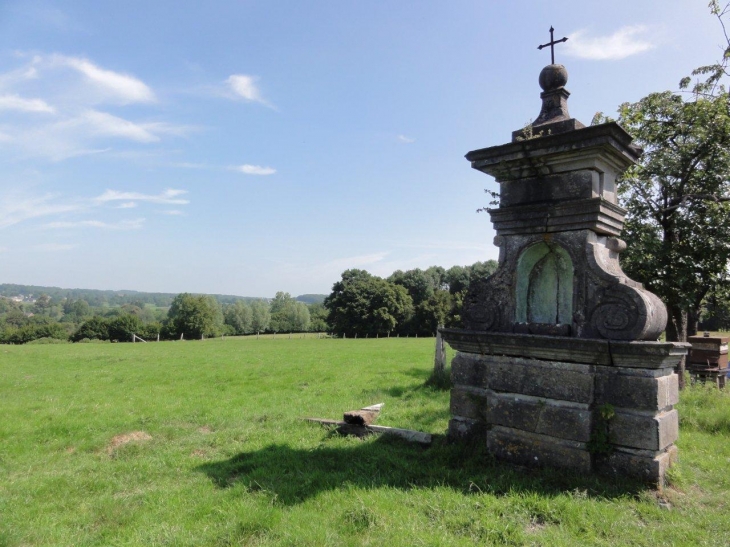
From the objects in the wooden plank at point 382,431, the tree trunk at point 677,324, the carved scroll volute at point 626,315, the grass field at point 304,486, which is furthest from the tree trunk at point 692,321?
the wooden plank at point 382,431

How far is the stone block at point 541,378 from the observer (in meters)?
4.44

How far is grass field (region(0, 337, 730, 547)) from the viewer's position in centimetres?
356

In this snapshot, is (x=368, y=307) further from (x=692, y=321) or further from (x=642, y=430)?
(x=642, y=430)

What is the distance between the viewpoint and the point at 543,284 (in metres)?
5.30

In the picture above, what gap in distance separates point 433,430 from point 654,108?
9.18m

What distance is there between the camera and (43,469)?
635 centimetres

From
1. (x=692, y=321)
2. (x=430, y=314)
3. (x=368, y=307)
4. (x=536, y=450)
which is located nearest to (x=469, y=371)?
(x=536, y=450)

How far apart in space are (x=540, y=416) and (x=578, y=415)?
384 mm

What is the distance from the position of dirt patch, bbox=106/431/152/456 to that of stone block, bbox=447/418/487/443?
531 centimetres

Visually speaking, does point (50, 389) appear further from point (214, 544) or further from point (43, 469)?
point (214, 544)

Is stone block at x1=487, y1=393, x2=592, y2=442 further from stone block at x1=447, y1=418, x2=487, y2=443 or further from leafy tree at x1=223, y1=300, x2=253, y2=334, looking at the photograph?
leafy tree at x1=223, y1=300, x2=253, y2=334

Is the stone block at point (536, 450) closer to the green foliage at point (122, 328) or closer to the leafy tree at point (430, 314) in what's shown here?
the leafy tree at point (430, 314)

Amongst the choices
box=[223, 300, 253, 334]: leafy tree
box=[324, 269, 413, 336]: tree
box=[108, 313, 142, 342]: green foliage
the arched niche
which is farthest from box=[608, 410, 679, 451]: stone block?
box=[223, 300, 253, 334]: leafy tree

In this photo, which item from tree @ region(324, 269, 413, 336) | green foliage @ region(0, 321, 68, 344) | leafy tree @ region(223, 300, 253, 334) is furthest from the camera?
leafy tree @ region(223, 300, 253, 334)
